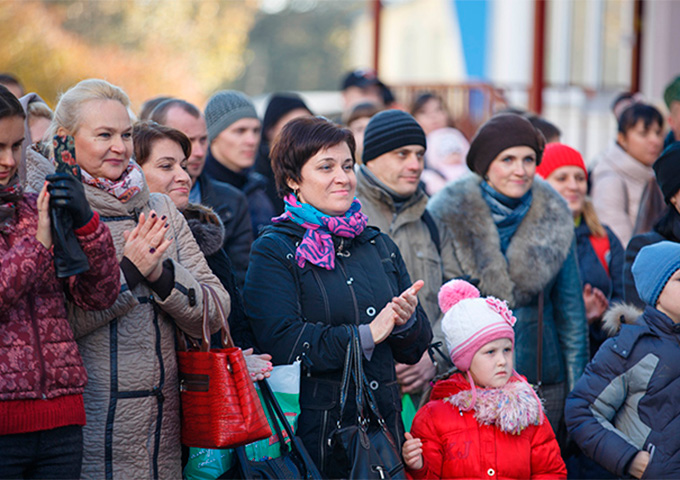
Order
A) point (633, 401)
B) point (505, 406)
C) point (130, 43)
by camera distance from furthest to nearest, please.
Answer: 1. point (130, 43)
2. point (633, 401)
3. point (505, 406)

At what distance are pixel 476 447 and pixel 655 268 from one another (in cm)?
112

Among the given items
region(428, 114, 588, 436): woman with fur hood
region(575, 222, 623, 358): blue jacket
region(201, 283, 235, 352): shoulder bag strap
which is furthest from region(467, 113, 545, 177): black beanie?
region(201, 283, 235, 352): shoulder bag strap

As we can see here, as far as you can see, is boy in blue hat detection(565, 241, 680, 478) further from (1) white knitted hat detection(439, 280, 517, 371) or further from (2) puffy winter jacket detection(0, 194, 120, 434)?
(2) puffy winter jacket detection(0, 194, 120, 434)

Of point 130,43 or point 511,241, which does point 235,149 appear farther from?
point 130,43

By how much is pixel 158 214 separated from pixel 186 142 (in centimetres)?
66

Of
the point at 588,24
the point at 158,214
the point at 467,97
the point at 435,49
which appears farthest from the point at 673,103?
the point at 435,49

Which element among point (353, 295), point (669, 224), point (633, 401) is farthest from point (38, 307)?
point (669, 224)

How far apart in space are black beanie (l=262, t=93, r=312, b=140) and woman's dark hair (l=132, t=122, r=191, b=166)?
8.85 ft

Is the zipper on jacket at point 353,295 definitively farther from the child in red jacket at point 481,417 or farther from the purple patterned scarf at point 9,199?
the purple patterned scarf at point 9,199

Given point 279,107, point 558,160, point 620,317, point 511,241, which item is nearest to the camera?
point 620,317

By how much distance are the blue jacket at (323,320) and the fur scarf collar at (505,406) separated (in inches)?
11.3

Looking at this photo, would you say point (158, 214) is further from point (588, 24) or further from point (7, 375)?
point (588, 24)

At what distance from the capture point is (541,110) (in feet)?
38.1

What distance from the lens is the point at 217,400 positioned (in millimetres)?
3084
